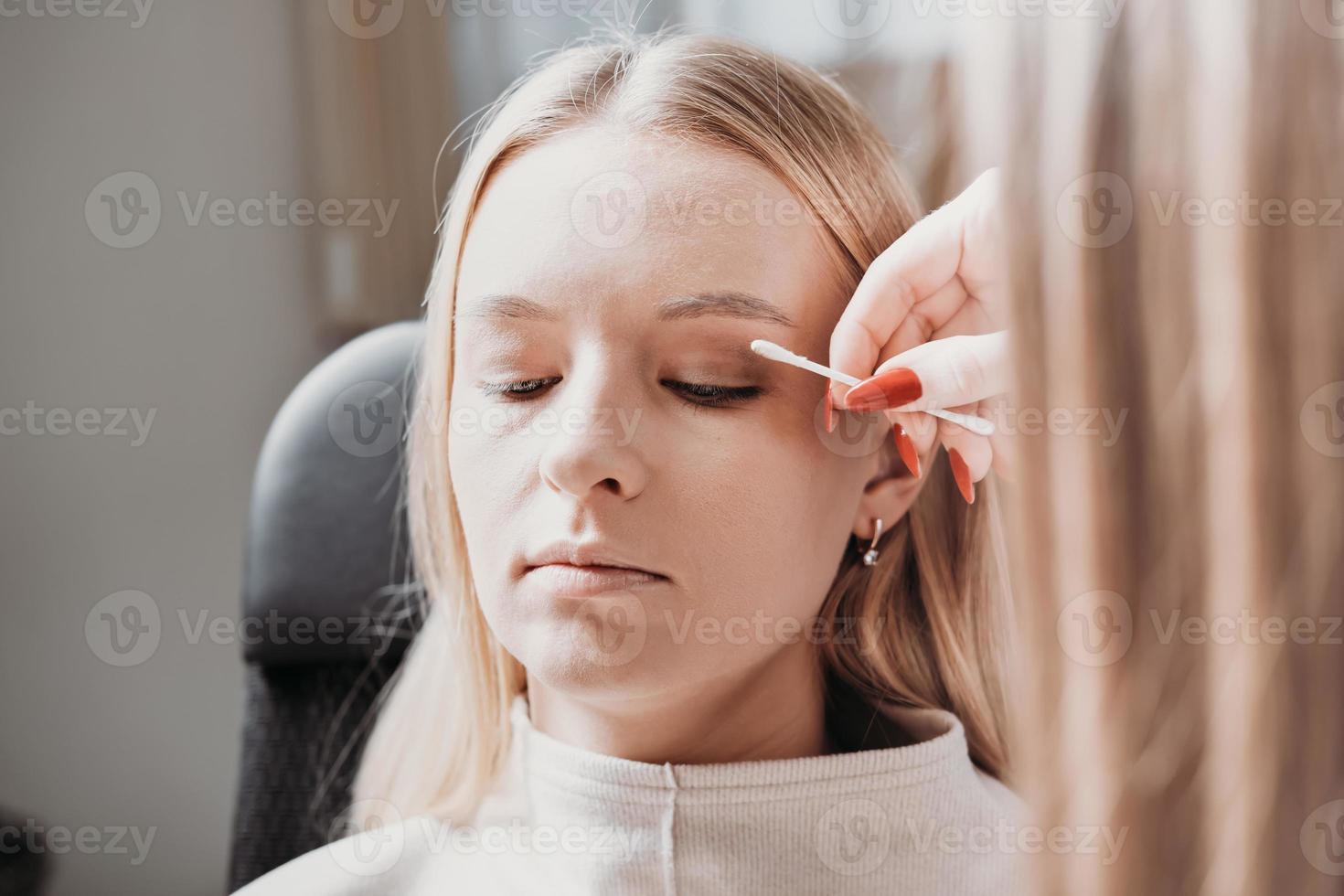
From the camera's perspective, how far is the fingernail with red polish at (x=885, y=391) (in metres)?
0.82

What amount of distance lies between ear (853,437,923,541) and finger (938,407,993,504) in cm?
7

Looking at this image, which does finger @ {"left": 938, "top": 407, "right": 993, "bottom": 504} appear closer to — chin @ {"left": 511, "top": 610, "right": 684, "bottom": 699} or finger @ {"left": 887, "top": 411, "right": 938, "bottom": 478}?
finger @ {"left": 887, "top": 411, "right": 938, "bottom": 478}

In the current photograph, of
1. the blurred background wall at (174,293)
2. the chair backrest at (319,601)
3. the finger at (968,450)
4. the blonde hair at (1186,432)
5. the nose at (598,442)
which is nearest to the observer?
the blonde hair at (1186,432)

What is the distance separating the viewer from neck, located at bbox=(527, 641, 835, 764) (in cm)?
95

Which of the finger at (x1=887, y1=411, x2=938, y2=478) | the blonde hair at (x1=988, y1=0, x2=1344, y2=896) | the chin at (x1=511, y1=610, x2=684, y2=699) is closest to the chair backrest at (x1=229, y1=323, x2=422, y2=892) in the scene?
the chin at (x1=511, y1=610, x2=684, y2=699)

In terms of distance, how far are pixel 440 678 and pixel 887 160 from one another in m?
0.74

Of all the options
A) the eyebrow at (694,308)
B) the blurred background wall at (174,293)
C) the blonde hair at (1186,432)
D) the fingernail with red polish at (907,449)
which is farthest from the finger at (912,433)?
the blurred background wall at (174,293)

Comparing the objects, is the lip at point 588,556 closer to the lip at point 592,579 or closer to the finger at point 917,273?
the lip at point 592,579

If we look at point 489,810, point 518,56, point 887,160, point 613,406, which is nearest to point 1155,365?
point 613,406

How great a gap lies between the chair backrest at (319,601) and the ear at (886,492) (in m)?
0.61

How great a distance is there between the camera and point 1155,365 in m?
0.44

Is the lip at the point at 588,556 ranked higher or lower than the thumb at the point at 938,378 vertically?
lower

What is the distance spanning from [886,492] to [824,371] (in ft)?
0.67

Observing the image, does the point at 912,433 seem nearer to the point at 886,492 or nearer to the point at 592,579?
the point at 886,492
